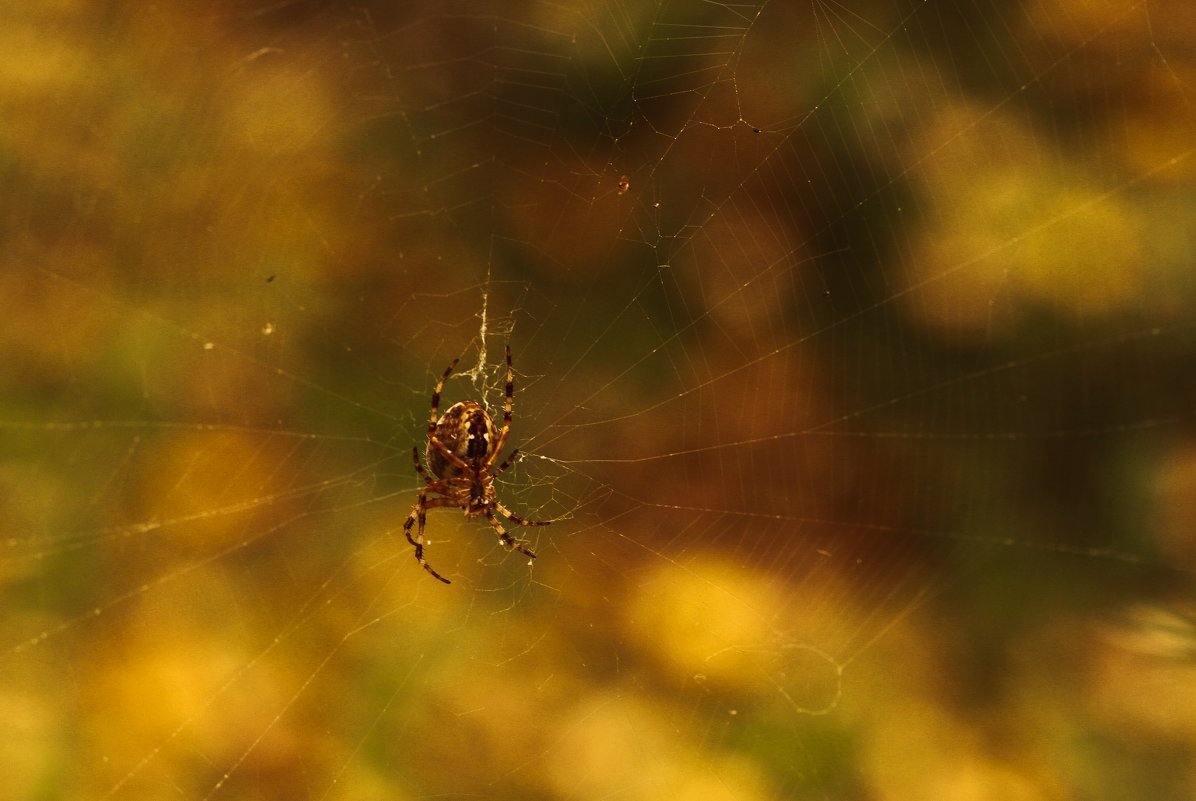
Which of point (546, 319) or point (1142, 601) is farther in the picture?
point (546, 319)

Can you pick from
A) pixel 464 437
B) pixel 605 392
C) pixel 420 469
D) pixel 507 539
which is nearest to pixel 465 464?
pixel 464 437

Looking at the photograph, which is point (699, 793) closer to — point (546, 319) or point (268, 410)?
point (546, 319)

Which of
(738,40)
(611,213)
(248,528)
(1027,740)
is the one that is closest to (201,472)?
(248,528)

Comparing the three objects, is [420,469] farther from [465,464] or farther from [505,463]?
[505,463]

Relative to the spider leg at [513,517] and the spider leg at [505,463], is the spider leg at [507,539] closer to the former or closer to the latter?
the spider leg at [513,517]

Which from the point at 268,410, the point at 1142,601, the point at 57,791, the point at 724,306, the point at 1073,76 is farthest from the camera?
the point at 268,410

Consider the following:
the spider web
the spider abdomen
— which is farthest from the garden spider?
the spider web
